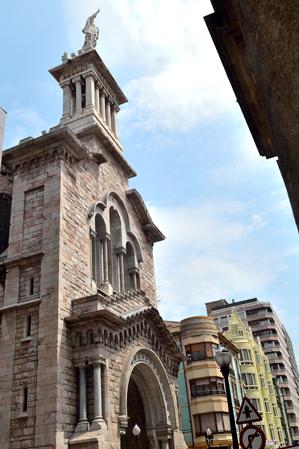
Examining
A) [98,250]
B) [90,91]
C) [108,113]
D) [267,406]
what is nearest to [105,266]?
[98,250]

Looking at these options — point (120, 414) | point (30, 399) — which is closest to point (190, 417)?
point (120, 414)

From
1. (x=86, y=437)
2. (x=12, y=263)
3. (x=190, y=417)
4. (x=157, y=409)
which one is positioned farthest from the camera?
(x=190, y=417)

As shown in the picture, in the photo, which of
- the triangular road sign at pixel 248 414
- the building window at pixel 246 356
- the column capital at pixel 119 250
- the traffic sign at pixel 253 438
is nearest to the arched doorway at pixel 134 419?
the column capital at pixel 119 250

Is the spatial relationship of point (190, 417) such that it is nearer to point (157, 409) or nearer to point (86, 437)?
point (157, 409)

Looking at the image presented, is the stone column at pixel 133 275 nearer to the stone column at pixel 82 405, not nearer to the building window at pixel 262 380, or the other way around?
the stone column at pixel 82 405

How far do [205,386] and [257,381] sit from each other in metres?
20.7

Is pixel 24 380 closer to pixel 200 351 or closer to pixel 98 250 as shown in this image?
pixel 98 250

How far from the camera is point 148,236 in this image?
29.3 meters

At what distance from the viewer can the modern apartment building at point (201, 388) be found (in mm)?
38656

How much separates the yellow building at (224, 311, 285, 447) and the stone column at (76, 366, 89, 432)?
140 ft

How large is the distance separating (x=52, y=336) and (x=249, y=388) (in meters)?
45.0

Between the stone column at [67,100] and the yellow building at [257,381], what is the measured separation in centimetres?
4085

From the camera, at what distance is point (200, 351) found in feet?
136

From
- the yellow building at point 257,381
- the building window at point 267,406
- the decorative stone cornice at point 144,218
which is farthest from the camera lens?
the building window at point 267,406
